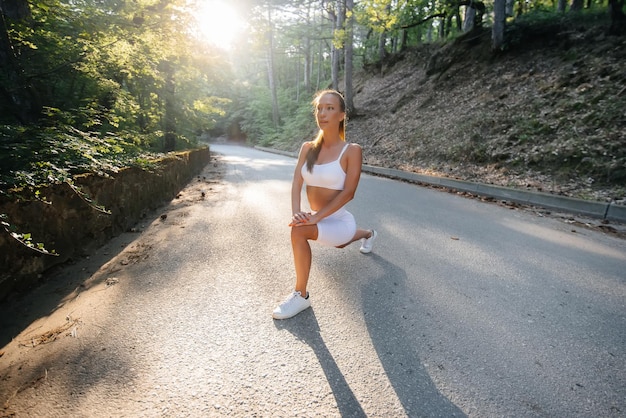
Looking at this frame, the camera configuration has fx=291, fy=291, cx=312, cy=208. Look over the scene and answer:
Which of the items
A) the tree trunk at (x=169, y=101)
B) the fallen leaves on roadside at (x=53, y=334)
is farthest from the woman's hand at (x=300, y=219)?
the tree trunk at (x=169, y=101)

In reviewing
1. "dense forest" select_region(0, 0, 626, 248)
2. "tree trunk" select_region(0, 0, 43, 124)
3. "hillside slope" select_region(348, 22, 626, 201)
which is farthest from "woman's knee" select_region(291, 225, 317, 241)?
"hillside slope" select_region(348, 22, 626, 201)

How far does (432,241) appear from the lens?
13.2 feet

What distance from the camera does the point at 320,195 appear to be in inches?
102

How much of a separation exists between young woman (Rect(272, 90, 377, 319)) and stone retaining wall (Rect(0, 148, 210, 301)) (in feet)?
6.65

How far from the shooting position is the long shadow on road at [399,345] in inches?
63.4

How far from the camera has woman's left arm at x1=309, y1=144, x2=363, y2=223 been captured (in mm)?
2377

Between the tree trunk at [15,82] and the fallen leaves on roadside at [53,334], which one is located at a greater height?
the tree trunk at [15,82]

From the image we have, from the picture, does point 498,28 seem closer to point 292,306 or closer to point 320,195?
point 320,195

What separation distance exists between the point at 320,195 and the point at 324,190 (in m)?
0.06

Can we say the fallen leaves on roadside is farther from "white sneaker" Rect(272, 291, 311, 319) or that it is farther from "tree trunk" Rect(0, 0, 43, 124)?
"tree trunk" Rect(0, 0, 43, 124)

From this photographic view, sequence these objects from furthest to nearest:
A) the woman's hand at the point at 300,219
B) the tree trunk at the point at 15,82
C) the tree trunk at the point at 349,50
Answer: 1. the tree trunk at the point at 349,50
2. the tree trunk at the point at 15,82
3. the woman's hand at the point at 300,219

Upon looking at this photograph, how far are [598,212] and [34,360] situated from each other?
782 cm

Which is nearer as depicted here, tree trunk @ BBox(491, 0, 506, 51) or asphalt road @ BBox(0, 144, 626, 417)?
asphalt road @ BBox(0, 144, 626, 417)

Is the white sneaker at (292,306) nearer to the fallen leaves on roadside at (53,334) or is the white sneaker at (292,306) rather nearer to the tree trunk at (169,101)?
the fallen leaves on roadside at (53,334)
